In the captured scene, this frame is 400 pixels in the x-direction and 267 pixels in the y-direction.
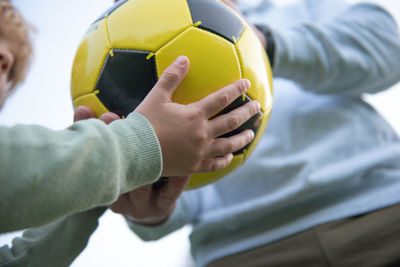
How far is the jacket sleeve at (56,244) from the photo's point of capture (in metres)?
0.66

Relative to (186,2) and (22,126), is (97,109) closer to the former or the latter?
(22,126)

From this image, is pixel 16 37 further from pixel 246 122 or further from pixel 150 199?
pixel 246 122

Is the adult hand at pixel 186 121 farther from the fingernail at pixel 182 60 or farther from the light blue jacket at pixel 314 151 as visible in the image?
the light blue jacket at pixel 314 151

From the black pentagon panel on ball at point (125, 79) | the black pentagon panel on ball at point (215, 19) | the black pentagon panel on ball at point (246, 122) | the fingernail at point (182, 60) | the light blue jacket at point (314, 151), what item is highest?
the black pentagon panel on ball at point (215, 19)

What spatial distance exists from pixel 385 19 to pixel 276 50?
424mm

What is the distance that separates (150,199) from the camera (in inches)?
27.3

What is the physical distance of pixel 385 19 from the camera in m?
0.97

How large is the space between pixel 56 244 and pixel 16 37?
0.86 metres

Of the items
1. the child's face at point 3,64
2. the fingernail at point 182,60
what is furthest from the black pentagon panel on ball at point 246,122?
the child's face at point 3,64

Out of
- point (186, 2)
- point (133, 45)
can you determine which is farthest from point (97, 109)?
point (186, 2)

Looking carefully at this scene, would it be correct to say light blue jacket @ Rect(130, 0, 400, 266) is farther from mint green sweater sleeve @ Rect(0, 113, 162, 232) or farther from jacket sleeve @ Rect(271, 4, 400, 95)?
mint green sweater sleeve @ Rect(0, 113, 162, 232)

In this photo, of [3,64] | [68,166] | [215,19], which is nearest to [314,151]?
[215,19]

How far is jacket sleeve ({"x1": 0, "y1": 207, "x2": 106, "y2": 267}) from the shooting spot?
66cm

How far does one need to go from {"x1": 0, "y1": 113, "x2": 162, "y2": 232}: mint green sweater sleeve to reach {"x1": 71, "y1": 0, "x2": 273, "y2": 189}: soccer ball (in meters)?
0.09
